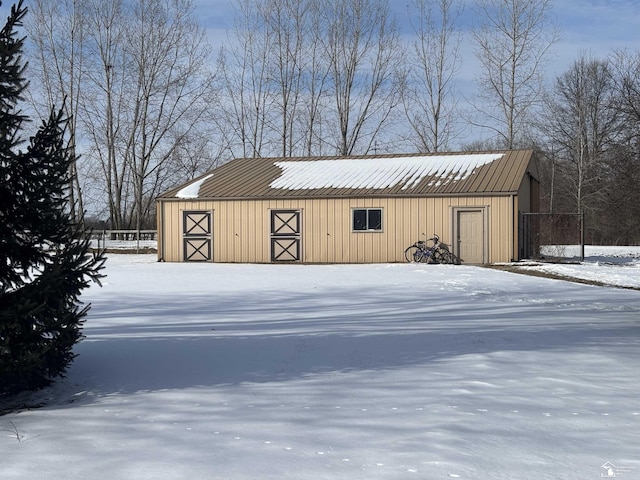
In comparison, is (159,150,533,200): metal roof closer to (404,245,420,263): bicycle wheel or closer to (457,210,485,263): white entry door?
(457,210,485,263): white entry door

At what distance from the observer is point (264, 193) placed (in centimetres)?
2223

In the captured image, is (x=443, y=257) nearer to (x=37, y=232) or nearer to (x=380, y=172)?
(x=380, y=172)

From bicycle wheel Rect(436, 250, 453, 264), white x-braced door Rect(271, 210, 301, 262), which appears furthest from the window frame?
bicycle wheel Rect(436, 250, 453, 264)

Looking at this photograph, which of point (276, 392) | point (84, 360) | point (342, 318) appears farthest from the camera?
point (342, 318)

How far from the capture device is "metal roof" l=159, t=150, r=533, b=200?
2095 centimetres

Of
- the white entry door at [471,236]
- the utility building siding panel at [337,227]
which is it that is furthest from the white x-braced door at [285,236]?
the white entry door at [471,236]

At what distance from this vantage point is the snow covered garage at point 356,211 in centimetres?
2045

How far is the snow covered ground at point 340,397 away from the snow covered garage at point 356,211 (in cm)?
1014

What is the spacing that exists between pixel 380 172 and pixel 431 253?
4.26 m

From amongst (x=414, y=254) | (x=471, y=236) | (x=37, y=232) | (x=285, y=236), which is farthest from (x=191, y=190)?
(x=37, y=232)

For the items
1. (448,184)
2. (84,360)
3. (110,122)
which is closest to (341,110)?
(110,122)

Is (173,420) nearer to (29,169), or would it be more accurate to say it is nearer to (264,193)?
(29,169)

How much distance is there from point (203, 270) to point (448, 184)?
812 cm

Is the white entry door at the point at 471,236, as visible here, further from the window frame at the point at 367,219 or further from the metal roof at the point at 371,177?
the window frame at the point at 367,219
